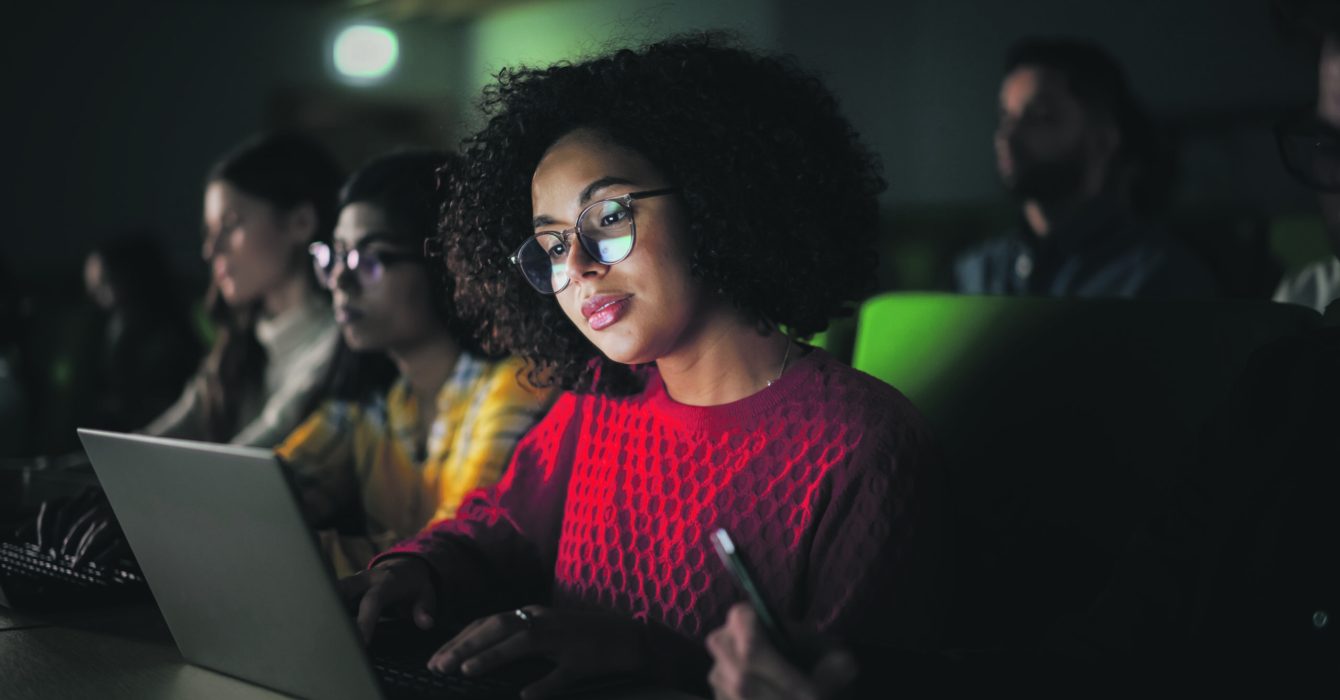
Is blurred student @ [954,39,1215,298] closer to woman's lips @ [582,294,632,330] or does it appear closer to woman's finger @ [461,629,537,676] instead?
woman's lips @ [582,294,632,330]

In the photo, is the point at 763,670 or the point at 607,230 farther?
the point at 607,230

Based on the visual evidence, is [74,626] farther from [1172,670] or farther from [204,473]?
[1172,670]

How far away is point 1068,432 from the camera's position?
122cm

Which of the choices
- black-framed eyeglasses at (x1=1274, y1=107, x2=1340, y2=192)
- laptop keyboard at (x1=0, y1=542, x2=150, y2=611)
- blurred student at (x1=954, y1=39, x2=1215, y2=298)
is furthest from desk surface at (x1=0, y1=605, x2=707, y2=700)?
blurred student at (x1=954, y1=39, x2=1215, y2=298)

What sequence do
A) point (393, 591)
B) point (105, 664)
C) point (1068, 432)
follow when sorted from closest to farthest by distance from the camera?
point (105, 664), point (393, 591), point (1068, 432)

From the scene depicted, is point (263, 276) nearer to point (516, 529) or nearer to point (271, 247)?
point (271, 247)

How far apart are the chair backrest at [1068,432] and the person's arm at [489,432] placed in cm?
54

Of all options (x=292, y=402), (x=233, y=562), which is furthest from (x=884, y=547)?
(x=292, y=402)

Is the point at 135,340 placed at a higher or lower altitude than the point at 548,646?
lower

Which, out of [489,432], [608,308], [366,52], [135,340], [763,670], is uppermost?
[366,52]

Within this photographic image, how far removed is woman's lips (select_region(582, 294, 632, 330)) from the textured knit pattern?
36 centimetres

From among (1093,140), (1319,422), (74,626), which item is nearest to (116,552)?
(74,626)

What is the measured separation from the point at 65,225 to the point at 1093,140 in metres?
5.23

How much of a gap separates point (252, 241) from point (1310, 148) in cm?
187
